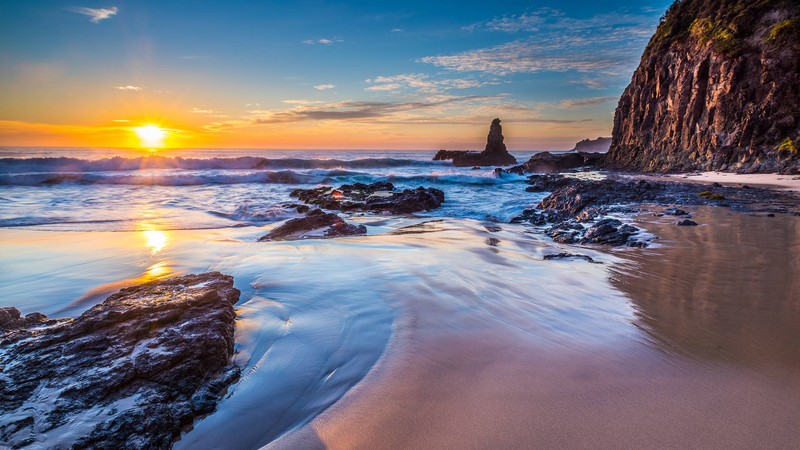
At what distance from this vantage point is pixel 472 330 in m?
2.80

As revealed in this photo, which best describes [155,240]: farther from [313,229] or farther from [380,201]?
[380,201]

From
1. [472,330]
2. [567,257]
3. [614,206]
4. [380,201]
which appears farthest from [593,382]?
[380,201]

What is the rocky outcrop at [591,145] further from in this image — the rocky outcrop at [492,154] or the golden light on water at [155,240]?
the golden light on water at [155,240]

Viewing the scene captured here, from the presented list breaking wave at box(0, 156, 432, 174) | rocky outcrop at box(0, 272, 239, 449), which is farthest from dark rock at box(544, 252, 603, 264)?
breaking wave at box(0, 156, 432, 174)

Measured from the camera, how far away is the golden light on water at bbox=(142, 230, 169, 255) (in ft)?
19.1

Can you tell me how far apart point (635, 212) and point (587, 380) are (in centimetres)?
792

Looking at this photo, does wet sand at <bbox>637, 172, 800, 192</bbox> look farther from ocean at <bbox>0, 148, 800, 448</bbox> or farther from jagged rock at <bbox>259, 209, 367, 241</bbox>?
jagged rock at <bbox>259, 209, 367, 241</bbox>

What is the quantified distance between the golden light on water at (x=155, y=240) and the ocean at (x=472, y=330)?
0.09m

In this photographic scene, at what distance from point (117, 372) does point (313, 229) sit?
508 centimetres

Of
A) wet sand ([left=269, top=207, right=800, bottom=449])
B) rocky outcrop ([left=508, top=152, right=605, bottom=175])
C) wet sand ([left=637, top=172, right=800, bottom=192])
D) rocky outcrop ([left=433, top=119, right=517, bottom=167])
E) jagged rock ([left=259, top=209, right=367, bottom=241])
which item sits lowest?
wet sand ([left=269, top=207, right=800, bottom=449])

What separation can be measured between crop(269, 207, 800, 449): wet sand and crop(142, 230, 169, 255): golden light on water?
4421mm

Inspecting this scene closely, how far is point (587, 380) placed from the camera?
2.10 metres

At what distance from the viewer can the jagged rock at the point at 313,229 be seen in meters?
6.73

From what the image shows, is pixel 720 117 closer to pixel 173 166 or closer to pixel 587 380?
pixel 587 380
